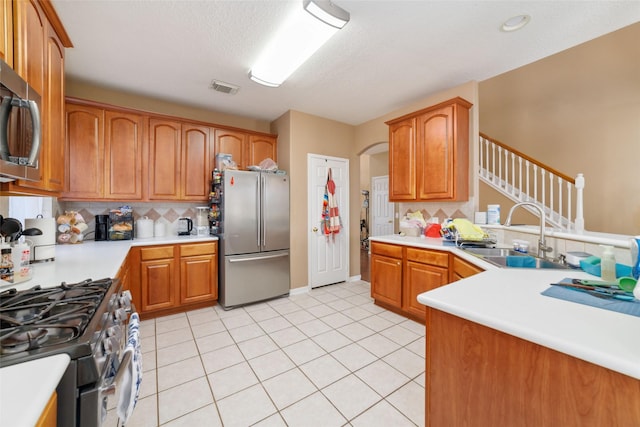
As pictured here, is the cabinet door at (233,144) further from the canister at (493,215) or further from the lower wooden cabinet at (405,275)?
the canister at (493,215)

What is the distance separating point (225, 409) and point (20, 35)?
2216 mm

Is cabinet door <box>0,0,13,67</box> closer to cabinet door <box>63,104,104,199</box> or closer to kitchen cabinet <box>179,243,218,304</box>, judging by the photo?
cabinet door <box>63,104,104,199</box>

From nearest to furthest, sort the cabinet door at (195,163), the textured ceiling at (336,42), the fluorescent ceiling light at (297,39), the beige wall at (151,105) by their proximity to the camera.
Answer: the fluorescent ceiling light at (297,39)
the textured ceiling at (336,42)
the beige wall at (151,105)
the cabinet door at (195,163)

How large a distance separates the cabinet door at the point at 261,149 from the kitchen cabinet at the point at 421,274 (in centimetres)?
238

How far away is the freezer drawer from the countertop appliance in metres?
1.96

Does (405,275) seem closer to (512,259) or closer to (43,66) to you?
(512,259)

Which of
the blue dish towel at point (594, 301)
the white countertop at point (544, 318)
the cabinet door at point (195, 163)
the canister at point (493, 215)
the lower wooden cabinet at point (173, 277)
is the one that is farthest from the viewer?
the cabinet door at point (195, 163)

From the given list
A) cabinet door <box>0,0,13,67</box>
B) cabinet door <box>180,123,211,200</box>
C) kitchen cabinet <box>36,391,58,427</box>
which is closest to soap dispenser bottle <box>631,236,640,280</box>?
kitchen cabinet <box>36,391,58,427</box>

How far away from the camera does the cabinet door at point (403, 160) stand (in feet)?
10.2

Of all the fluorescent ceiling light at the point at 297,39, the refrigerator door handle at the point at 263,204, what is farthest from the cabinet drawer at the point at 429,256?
the fluorescent ceiling light at the point at 297,39

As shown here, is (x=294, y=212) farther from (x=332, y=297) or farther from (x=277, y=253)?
(x=332, y=297)

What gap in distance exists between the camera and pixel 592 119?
12.8 feet

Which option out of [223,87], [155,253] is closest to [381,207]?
[223,87]

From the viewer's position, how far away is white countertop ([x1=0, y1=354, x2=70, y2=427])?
19.2 inches
